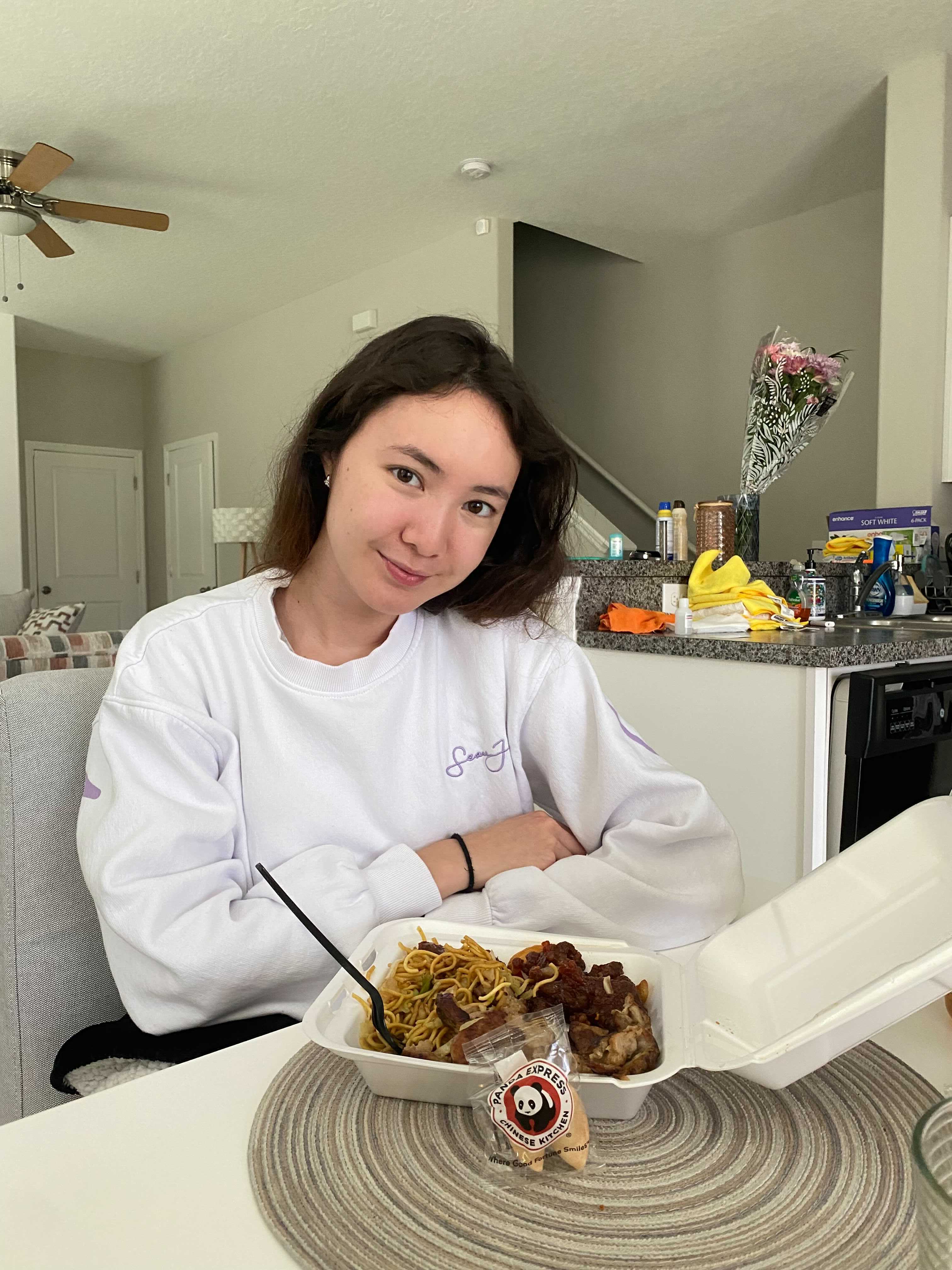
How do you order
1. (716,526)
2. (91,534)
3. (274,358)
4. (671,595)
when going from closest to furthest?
1. (671,595)
2. (716,526)
3. (274,358)
4. (91,534)

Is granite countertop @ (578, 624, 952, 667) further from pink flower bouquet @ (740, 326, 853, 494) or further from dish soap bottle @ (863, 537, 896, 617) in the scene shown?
pink flower bouquet @ (740, 326, 853, 494)

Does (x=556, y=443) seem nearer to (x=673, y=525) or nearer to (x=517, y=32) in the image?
(x=673, y=525)

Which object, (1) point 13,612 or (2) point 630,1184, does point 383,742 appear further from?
(1) point 13,612

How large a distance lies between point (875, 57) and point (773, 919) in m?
3.60

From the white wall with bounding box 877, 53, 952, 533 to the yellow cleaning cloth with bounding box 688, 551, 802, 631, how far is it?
1.36 m

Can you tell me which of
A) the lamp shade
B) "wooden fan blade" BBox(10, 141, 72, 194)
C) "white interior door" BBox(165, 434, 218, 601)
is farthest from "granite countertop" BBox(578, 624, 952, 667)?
"white interior door" BBox(165, 434, 218, 601)

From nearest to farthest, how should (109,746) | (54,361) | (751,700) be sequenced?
(109,746) < (751,700) < (54,361)

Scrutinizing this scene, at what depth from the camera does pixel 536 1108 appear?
0.46 meters

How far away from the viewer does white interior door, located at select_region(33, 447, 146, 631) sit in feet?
24.2

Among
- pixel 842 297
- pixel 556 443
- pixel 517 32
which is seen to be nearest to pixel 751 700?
pixel 556 443

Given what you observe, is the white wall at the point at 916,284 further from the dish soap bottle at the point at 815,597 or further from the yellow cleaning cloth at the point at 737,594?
the yellow cleaning cloth at the point at 737,594

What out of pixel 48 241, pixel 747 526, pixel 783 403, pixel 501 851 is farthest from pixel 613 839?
pixel 48 241

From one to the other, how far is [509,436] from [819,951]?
579 mm

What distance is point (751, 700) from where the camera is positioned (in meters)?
1.84
